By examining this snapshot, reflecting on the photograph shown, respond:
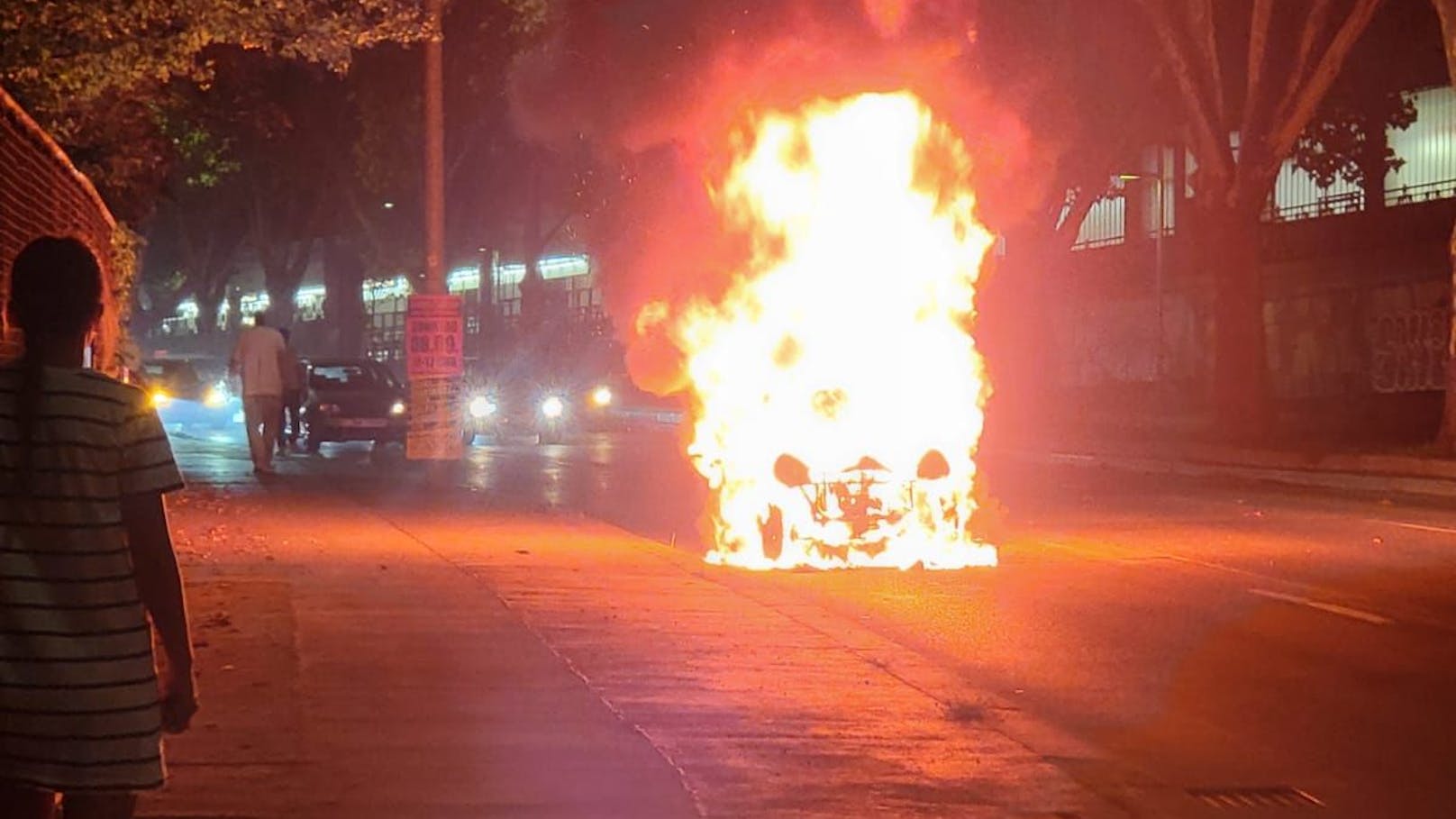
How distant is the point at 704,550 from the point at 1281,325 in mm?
32393

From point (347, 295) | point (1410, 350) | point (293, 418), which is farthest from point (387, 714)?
point (347, 295)

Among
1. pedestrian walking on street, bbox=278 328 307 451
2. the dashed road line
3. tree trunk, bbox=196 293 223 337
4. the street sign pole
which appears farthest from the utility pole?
tree trunk, bbox=196 293 223 337

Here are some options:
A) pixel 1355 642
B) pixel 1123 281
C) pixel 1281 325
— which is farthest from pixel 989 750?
pixel 1123 281

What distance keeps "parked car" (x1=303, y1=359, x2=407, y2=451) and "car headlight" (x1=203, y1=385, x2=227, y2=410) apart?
9073mm

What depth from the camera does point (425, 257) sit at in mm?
22406

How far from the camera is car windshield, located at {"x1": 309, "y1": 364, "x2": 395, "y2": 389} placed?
101 feet

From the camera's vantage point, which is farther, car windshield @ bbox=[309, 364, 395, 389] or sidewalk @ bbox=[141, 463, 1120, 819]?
car windshield @ bbox=[309, 364, 395, 389]

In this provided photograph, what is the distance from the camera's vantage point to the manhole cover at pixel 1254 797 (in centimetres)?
755

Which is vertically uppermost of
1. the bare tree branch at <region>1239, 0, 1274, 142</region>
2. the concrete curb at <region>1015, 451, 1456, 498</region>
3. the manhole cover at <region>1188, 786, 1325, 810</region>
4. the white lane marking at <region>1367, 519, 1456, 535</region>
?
the bare tree branch at <region>1239, 0, 1274, 142</region>

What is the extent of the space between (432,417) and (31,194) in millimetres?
10416

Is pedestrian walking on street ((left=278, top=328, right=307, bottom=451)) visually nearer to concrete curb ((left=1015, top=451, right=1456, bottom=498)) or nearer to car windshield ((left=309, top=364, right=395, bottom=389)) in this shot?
car windshield ((left=309, top=364, right=395, bottom=389))

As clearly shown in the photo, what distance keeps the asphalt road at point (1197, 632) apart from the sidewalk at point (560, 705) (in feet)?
1.61

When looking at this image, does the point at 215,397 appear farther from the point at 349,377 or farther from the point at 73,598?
the point at 73,598

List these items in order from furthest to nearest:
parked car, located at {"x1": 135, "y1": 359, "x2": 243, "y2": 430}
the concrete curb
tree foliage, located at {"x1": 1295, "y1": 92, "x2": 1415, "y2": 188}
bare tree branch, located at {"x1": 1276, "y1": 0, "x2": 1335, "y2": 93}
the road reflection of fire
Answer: parked car, located at {"x1": 135, "y1": 359, "x2": 243, "y2": 430} < tree foliage, located at {"x1": 1295, "y1": 92, "x2": 1415, "y2": 188} < bare tree branch, located at {"x1": 1276, "y1": 0, "x2": 1335, "y2": 93} < the concrete curb < the road reflection of fire
